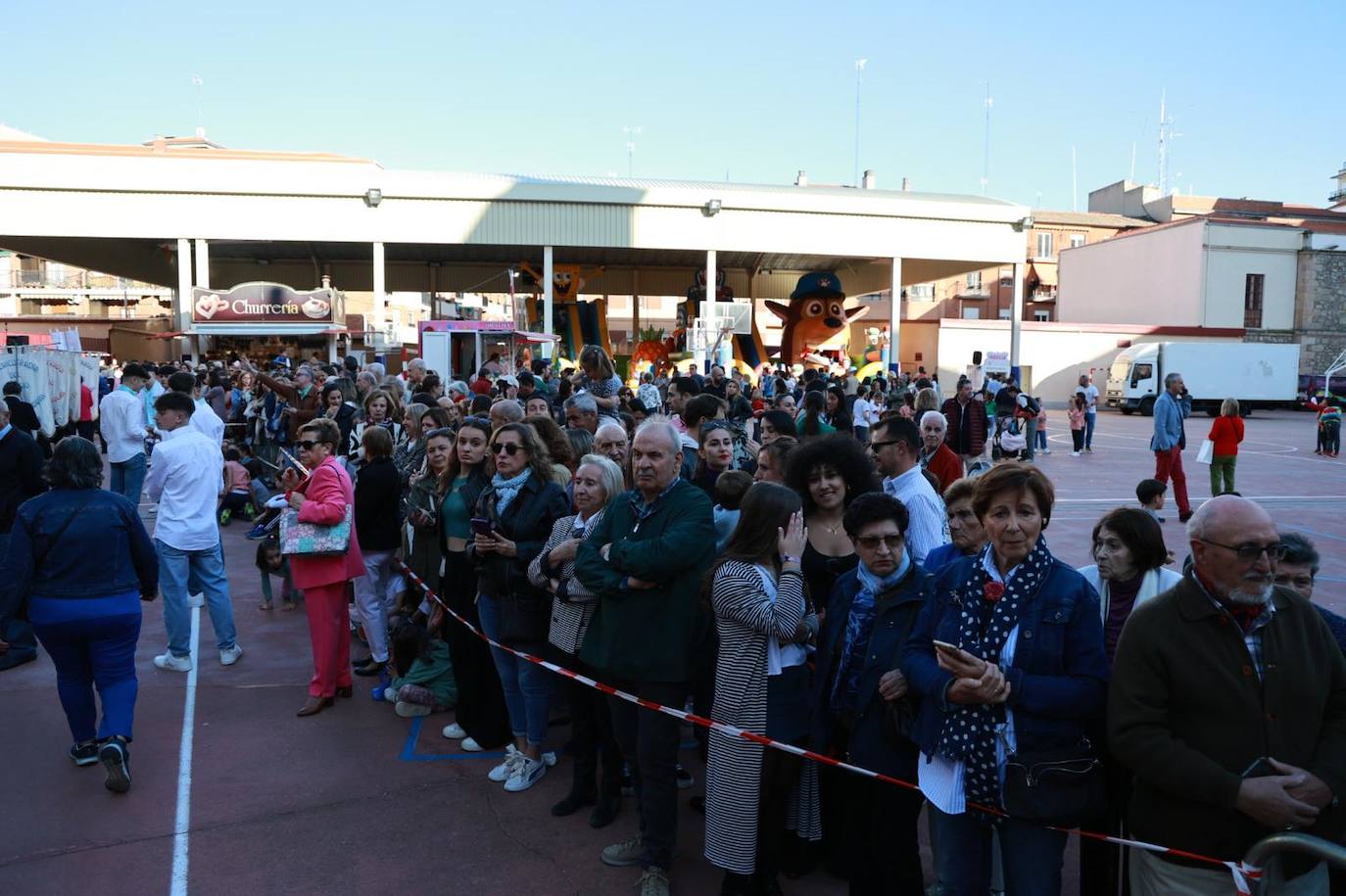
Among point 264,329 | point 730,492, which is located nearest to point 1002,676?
point 730,492

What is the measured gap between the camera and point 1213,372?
3528cm

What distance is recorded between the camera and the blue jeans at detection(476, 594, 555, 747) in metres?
4.78

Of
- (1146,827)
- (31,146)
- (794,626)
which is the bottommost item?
(1146,827)

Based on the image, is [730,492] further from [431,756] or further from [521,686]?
[431,756]

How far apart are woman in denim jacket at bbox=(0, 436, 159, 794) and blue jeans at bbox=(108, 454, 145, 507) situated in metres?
7.18

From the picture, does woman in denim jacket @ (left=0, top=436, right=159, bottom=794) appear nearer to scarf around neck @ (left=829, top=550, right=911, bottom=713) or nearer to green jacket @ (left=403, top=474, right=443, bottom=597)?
green jacket @ (left=403, top=474, right=443, bottom=597)

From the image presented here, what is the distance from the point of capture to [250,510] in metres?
11.9

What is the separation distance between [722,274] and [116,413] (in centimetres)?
2957

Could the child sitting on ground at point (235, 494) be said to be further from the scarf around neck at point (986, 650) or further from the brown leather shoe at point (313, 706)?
the scarf around neck at point (986, 650)

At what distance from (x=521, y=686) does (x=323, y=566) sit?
182cm

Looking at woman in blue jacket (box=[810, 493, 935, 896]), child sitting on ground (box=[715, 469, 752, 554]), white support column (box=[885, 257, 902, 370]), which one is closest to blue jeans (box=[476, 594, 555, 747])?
child sitting on ground (box=[715, 469, 752, 554])

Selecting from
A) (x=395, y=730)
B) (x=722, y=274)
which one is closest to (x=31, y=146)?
(x=722, y=274)

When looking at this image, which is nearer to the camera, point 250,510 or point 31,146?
point 250,510

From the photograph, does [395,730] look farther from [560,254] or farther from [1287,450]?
[560,254]
